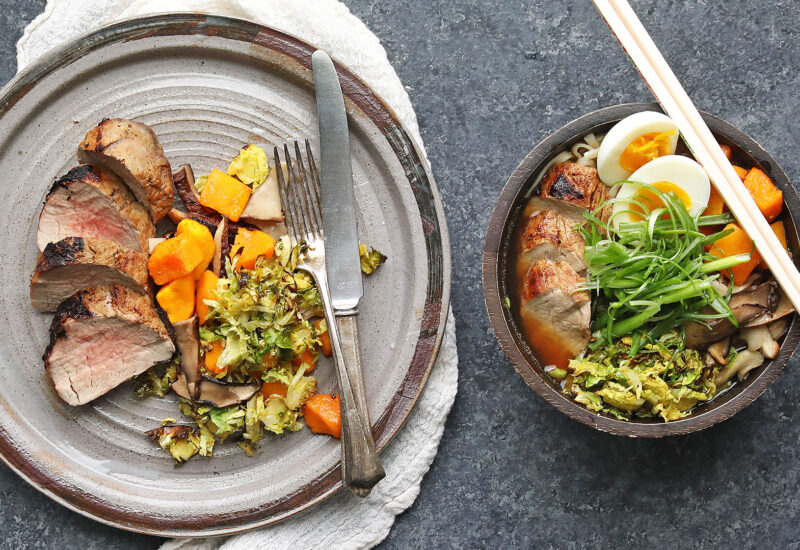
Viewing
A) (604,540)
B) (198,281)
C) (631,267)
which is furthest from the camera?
(604,540)

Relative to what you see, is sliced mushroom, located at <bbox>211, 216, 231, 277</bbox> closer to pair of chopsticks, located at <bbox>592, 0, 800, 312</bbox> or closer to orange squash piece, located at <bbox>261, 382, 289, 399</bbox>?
orange squash piece, located at <bbox>261, 382, 289, 399</bbox>

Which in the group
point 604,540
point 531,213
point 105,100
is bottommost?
point 604,540

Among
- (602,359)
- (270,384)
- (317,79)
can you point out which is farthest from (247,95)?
(602,359)

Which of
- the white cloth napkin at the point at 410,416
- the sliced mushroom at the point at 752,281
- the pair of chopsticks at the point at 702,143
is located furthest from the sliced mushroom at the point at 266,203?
the sliced mushroom at the point at 752,281

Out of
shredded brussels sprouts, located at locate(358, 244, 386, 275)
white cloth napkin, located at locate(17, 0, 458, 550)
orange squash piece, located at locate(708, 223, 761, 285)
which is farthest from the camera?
white cloth napkin, located at locate(17, 0, 458, 550)

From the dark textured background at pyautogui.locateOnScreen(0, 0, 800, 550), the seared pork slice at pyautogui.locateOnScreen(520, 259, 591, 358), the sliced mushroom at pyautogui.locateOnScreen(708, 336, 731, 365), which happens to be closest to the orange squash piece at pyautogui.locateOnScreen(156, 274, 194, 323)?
the dark textured background at pyautogui.locateOnScreen(0, 0, 800, 550)

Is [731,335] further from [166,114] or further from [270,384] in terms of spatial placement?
[166,114]
